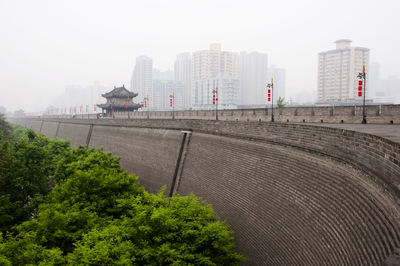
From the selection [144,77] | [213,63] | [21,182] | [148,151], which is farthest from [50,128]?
[144,77]

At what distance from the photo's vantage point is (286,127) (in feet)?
33.7

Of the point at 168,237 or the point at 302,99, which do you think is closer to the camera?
the point at 168,237

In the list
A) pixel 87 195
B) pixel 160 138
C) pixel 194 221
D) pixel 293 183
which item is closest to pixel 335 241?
pixel 293 183

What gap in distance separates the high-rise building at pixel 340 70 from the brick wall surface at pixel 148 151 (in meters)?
69.0

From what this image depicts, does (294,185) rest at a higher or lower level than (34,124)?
lower

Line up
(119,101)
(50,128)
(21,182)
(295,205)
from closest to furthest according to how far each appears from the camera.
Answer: (295,205)
(21,182)
(119,101)
(50,128)

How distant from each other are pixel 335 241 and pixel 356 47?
91.1 m

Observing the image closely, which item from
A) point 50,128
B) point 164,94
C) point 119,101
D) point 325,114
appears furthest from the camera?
point 164,94

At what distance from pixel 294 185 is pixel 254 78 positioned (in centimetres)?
10561

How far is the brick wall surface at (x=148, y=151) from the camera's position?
18094 mm

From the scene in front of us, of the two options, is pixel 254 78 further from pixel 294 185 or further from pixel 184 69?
pixel 294 185

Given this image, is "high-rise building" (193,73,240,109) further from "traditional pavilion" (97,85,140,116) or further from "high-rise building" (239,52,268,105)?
"traditional pavilion" (97,85,140,116)

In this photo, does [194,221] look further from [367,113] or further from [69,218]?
[367,113]

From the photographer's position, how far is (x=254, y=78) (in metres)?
111
